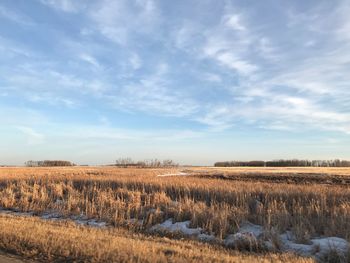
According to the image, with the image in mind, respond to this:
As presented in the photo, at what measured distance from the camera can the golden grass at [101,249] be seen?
8.99 meters

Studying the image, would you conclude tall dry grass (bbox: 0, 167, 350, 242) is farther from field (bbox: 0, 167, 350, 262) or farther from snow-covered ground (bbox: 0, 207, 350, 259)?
snow-covered ground (bbox: 0, 207, 350, 259)

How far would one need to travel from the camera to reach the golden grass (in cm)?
899

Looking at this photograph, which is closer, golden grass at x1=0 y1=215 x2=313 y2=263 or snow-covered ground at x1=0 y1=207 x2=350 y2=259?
golden grass at x1=0 y1=215 x2=313 y2=263

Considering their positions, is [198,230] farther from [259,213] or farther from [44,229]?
[44,229]

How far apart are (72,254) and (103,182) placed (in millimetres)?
16418

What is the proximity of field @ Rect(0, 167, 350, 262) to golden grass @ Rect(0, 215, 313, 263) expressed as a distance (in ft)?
0.07

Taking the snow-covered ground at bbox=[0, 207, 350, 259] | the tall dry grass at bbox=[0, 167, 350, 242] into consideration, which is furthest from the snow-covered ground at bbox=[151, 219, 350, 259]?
the tall dry grass at bbox=[0, 167, 350, 242]

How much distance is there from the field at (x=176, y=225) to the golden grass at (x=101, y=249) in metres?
0.02

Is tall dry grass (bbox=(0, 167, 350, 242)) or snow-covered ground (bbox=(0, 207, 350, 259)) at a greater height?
tall dry grass (bbox=(0, 167, 350, 242))

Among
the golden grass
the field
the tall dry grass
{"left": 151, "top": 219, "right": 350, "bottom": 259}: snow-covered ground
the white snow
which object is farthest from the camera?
the white snow

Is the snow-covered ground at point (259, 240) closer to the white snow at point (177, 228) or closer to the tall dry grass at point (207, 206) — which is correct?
the white snow at point (177, 228)

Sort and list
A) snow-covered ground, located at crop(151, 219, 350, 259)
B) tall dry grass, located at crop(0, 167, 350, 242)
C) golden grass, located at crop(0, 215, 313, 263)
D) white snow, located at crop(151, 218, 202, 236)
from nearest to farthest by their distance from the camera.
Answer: golden grass, located at crop(0, 215, 313, 263) → snow-covered ground, located at crop(151, 219, 350, 259) → tall dry grass, located at crop(0, 167, 350, 242) → white snow, located at crop(151, 218, 202, 236)

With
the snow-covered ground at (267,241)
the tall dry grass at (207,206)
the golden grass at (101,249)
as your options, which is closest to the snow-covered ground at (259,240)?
the snow-covered ground at (267,241)

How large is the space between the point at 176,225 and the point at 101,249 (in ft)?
19.1
